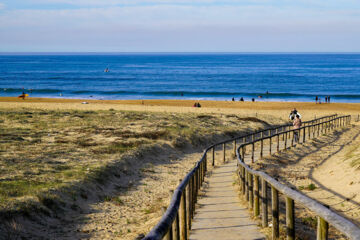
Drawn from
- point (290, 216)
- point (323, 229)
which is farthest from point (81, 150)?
point (323, 229)

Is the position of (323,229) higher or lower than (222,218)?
higher

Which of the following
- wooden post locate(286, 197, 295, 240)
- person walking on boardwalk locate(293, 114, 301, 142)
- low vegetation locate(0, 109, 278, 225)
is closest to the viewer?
wooden post locate(286, 197, 295, 240)

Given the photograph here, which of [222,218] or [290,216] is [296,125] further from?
[290,216]

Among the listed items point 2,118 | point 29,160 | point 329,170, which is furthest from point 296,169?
point 2,118

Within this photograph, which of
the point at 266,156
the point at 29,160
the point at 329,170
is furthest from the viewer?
the point at 266,156

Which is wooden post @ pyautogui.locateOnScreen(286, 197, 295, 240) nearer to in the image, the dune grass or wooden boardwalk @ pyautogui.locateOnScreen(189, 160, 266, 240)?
wooden boardwalk @ pyautogui.locateOnScreen(189, 160, 266, 240)

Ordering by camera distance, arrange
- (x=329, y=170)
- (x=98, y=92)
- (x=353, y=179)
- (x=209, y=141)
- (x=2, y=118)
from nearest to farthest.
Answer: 1. (x=353, y=179)
2. (x=329, y=170)
3. (x=209, y=141)
4. (x=2, y=118)
5. (x=98, y=92)

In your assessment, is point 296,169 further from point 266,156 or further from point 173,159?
point 173,159

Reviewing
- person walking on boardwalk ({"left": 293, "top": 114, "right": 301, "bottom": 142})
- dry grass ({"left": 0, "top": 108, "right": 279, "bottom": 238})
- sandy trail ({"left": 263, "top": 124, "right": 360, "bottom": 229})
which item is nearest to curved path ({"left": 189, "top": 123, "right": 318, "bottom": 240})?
dry grass ({"left": 0, "top": 108, "right": 279, "bottom": 238})

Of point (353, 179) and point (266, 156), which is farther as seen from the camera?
point (266, 156)

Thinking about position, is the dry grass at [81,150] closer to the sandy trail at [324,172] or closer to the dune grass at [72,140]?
the dune grass at [72,140]

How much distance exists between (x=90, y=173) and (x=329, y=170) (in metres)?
9.25

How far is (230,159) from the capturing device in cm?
1958

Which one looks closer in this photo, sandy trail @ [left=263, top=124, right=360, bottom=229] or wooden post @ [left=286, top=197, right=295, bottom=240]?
wooden post @ [left=286, top=197, right=295, bottom=240]
